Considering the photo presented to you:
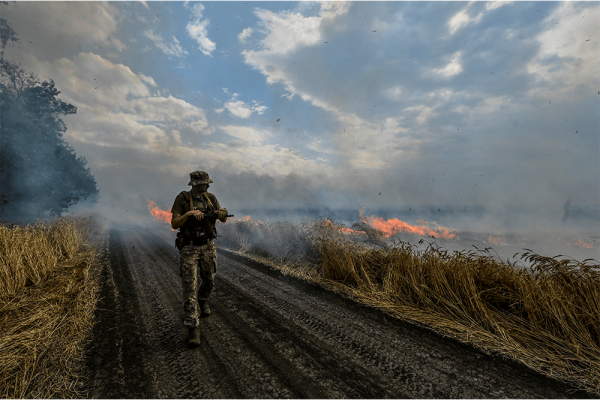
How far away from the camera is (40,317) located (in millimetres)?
3852

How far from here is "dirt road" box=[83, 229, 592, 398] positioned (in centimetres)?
253

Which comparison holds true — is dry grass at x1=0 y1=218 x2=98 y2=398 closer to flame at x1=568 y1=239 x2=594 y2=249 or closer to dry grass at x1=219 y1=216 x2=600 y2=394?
dry grass at x1=219 y1=216 x2=600 y2=394

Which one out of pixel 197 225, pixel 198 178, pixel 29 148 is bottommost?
pixel 197 225

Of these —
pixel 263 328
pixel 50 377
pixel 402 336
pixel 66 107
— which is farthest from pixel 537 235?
pixel 66 107

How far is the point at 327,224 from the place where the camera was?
10477mm

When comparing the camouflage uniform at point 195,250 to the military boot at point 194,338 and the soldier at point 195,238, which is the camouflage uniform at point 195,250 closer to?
the soldier at point 195,238

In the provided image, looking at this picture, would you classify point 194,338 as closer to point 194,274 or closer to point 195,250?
point 194,274

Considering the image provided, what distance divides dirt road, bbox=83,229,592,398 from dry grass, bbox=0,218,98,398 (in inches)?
10.9

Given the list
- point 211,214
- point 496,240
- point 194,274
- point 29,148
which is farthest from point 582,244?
point 29,148

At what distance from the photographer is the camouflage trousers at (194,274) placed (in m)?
3.61

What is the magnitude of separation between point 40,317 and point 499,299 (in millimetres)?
8268

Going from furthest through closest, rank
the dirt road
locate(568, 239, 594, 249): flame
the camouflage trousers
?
locate(568, 239, 594, 249): flame < the camouflage trousers < the dirt road

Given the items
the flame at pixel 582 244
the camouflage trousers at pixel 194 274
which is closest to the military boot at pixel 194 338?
the camouflage trousers at pixel 194 274

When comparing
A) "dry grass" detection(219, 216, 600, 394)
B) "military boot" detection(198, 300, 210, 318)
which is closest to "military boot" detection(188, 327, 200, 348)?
"military boot" detection(198, 300, 210, 318)
